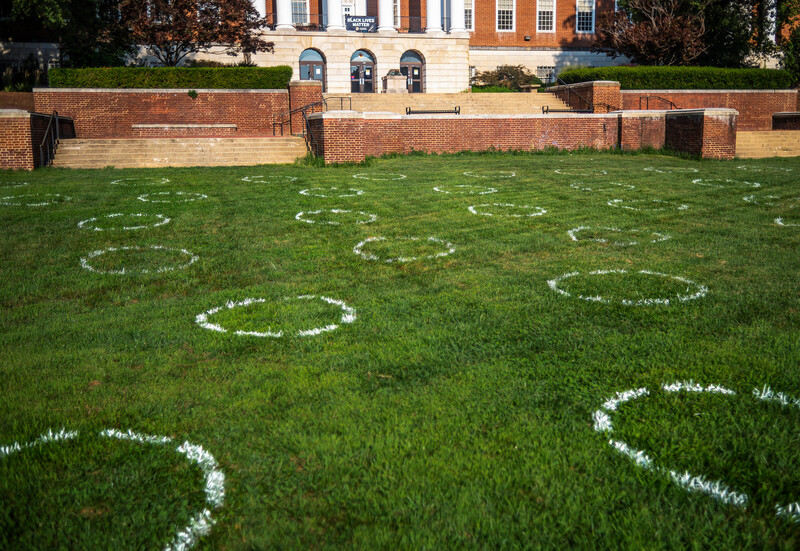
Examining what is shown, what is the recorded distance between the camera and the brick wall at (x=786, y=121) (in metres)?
30.5

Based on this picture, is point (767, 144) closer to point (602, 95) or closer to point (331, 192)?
point (602, 95)

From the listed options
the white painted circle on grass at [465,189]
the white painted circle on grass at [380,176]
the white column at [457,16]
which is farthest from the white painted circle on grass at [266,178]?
the white column at [457,16]

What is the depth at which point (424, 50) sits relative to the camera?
38750 millimetres

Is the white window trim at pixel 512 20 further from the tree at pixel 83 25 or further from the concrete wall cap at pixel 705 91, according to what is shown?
the tree at pixel 83 25

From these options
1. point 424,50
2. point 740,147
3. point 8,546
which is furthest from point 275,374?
point 424,50

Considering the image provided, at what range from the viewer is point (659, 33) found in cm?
3170

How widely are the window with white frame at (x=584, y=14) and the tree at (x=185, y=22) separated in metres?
29.3

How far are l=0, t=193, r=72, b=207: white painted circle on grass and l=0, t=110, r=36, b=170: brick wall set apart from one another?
21.1 ft

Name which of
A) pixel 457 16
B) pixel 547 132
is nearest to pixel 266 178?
pixel 547 132

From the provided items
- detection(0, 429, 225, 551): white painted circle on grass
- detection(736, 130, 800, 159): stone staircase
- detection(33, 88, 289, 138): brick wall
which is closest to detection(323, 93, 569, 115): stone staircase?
detection(33, 88, 289, 138): brick wall

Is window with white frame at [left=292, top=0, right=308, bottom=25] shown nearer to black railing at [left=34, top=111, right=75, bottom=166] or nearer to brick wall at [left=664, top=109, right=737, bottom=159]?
black railing at [left=34, top=111, right=75, bottom=166]

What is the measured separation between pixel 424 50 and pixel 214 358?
1490 inches

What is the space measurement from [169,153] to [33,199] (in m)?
7.95

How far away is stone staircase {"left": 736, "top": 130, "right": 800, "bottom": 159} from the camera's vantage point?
21891 millimetres
